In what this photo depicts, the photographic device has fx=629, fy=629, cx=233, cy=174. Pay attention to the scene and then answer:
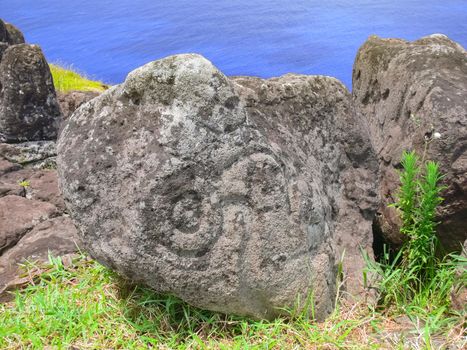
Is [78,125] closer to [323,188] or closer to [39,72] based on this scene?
[323,188]

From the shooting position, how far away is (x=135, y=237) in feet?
8.72

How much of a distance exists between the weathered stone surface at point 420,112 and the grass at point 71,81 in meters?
9.12

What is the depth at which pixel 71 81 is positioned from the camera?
13.6m

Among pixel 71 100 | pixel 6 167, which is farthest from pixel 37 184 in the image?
pixel 71 100

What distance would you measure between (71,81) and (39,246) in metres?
10.1

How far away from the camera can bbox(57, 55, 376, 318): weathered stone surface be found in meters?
2.66

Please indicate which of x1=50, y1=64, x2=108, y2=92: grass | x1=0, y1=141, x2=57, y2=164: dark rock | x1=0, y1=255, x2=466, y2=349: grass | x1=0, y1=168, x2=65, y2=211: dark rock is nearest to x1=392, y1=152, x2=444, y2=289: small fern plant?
x1=0, y1=255, x2=466, y2=349: grass

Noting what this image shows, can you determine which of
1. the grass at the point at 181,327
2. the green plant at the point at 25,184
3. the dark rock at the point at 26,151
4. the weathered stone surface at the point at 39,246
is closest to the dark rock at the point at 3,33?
the dark rock at the point at 26,151

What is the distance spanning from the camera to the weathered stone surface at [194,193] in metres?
2.66

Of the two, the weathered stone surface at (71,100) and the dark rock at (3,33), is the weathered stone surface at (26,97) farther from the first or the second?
the dark rock at (3,33)

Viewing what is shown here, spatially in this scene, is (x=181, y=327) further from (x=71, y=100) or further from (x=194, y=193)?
(x=71, y=100)

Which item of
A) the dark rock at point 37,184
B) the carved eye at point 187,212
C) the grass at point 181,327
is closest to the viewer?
the carved eye at point 187,212

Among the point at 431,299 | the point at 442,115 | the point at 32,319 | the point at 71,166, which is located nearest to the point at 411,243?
the point at 431,299

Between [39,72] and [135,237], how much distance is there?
546 cm
